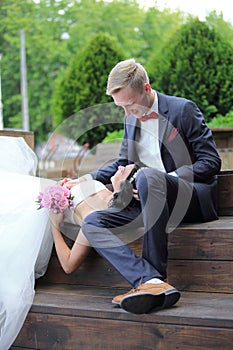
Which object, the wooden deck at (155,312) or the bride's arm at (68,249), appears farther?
the bride's arm at (68,249)

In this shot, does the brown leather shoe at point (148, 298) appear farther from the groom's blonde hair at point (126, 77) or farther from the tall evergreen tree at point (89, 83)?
the tall evergreen tree at point (89, 83)

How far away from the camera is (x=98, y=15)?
19109 mm

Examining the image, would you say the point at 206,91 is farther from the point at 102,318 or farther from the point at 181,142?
the point at 102,318

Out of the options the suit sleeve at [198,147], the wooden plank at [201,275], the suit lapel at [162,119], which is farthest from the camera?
the suit lapel at [162,119]

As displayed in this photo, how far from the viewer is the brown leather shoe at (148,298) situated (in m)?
A: 2.17

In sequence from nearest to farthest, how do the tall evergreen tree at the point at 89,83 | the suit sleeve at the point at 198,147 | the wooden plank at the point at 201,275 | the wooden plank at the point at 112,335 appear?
1. the wooden plank at the point at 112,335
2. the wooden plank at the point at 201,275
3. the suit sleeve at the point at 198,147
4. the tall evergreen tree at the point at 89,83

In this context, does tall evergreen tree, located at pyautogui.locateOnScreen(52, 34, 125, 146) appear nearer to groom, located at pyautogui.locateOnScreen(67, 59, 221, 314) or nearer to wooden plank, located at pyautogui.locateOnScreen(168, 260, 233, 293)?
groom, located at pyautogui.locateOnScreen(67, 59, 221, 314)

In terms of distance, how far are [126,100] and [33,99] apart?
1796 centimetres

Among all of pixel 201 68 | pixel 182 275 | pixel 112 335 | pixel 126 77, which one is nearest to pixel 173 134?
pixel 126 77

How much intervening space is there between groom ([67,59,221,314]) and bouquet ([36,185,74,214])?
20 centimetres

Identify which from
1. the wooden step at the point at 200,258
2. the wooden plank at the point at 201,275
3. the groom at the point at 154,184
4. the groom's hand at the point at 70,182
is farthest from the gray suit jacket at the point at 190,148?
the groom's hand at the point at 70,182

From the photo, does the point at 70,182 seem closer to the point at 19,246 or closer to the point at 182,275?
the point at 19,246

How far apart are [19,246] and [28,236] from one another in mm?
63

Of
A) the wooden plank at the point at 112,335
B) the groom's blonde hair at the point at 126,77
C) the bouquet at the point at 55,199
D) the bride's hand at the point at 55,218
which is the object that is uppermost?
the groom's blonde hair at the point at 126,77
